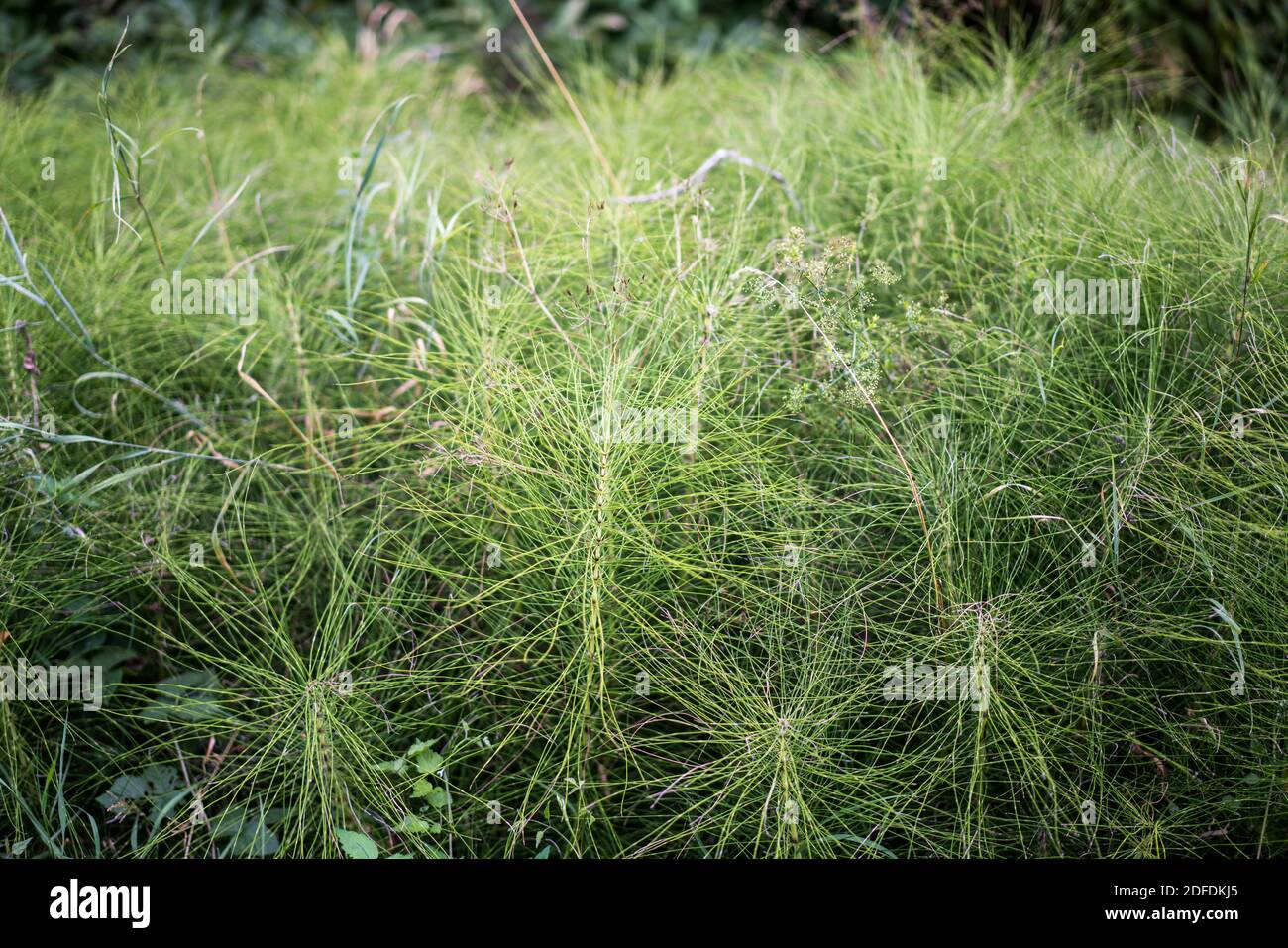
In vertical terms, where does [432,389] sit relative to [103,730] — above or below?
above

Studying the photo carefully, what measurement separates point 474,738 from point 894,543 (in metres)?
0.96

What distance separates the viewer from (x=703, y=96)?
11.3 feet

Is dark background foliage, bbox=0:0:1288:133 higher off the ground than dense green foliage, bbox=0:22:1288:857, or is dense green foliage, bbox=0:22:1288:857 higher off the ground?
dark background foliage, bbox=0:0:1288:133

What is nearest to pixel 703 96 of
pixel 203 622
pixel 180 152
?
pixel 180 152

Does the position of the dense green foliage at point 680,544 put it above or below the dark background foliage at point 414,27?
below

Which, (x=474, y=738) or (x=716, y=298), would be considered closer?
(x=474, y=738)

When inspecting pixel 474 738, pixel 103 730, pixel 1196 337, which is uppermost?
pixel 1196 337

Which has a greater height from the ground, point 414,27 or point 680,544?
point 414,27

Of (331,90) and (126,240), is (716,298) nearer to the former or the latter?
(126,240)

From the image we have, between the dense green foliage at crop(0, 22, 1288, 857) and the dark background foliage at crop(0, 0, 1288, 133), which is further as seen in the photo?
the dark background foliage at crop(0, 0, 1288, 133)

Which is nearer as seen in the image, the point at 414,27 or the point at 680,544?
the point at 680,544

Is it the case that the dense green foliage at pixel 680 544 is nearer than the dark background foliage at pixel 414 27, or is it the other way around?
the dense green foliage at pixel 680 544

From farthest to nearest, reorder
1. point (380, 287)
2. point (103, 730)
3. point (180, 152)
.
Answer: point (180, 152) < point (380, 287) < point (103, 730)
